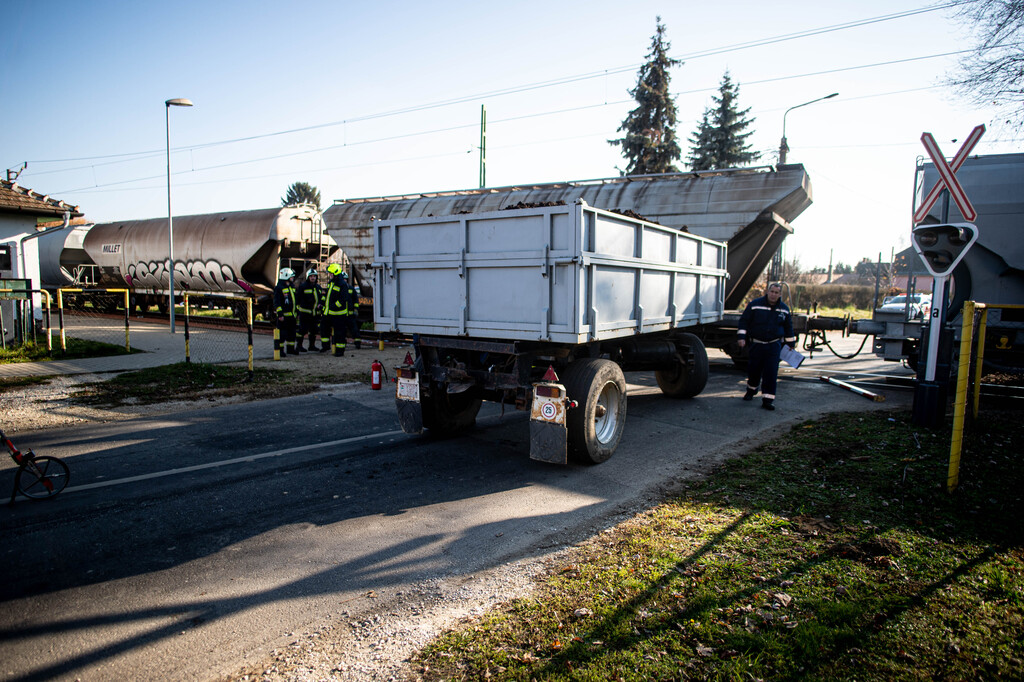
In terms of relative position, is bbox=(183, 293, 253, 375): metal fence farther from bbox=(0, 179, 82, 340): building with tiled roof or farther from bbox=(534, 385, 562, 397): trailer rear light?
bbox=(534, 385, 562, 397): trailer rear light

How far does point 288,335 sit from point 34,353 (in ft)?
15.8

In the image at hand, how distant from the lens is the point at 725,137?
116 ft

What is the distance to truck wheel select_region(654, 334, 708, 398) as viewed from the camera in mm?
8680

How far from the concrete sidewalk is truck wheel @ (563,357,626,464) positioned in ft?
28.7

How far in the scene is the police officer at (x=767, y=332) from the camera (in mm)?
8391

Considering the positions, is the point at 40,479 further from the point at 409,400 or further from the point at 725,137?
the point at 725,137

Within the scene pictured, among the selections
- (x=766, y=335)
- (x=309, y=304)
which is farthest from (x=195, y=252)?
(x=766, y=335)

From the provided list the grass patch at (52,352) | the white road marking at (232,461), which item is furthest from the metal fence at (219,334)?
the white road marking at (232,461)

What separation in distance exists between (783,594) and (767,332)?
5959 millimetres

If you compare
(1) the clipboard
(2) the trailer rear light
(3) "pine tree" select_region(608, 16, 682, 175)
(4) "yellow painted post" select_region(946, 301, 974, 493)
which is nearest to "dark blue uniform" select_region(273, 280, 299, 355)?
(2) the trailer rear light

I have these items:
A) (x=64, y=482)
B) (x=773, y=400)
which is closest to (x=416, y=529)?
(x=64, y=482)

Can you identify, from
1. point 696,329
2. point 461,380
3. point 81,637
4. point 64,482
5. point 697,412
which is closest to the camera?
point 81,637

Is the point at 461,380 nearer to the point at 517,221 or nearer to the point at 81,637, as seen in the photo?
the point at 517,221

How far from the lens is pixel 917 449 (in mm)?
5945
